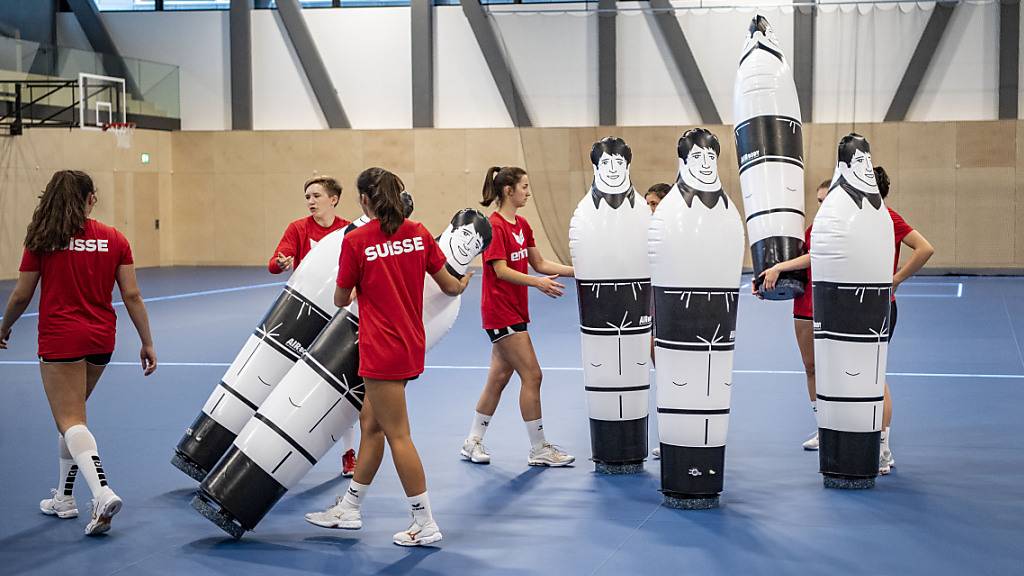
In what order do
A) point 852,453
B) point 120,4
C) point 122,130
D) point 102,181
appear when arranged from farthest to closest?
1. point 120,4
2. point 102,181
3. point 122,130
4. point 852,453

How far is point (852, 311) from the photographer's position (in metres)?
6.13

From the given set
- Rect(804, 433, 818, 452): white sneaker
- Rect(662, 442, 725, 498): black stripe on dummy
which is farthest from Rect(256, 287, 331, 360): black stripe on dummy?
Rect(804, 433, 818, 452): white sneaker

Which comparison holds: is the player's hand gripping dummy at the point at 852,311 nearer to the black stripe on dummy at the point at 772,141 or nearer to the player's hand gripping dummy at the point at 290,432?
the black stripe on dummy at the point at 772,141

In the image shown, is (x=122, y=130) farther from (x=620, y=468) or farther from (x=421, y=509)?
(x=421, y=509)

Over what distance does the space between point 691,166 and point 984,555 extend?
2.37 meters

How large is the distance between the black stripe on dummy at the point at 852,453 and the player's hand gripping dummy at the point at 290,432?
2673 millimetres

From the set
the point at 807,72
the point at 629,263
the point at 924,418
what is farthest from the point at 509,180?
the point at 807,72

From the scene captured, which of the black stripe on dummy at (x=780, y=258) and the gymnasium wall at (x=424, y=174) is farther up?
the gymnasium wall at (x=424, y=174)

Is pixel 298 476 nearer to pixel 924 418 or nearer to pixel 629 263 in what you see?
pixel 629 263

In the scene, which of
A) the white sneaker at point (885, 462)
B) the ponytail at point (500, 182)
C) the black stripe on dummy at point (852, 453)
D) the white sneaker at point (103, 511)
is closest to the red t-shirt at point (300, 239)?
the ponytail at point (500, 182)

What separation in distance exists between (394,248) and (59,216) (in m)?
1.75

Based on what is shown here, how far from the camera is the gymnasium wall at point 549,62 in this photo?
2181cm

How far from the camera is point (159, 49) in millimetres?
27938

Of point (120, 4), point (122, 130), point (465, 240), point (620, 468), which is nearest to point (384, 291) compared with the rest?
point (465, 240)
